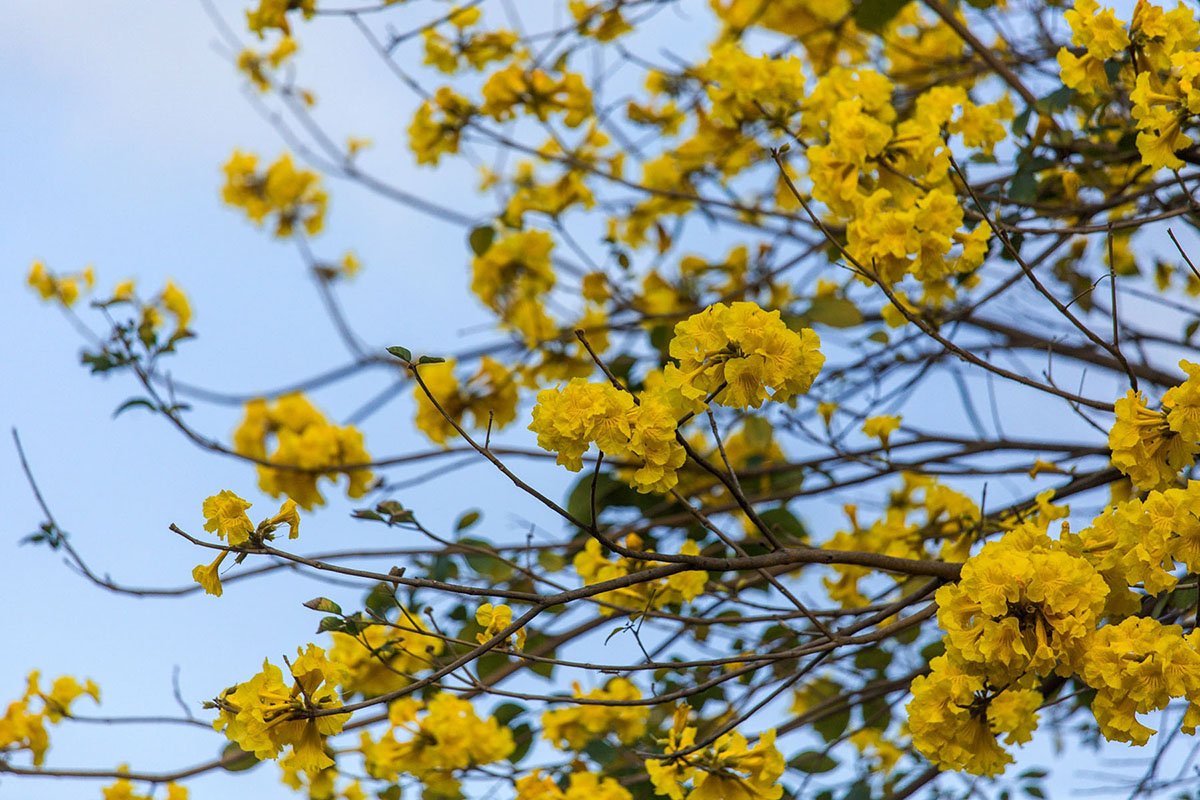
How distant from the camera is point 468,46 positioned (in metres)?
2.69

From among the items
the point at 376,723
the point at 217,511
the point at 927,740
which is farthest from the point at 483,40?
the point at 927,740

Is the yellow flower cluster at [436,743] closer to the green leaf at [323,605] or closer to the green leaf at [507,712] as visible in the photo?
the green leaf at [507,712]

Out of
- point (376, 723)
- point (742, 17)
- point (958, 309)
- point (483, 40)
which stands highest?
point (742, 17)

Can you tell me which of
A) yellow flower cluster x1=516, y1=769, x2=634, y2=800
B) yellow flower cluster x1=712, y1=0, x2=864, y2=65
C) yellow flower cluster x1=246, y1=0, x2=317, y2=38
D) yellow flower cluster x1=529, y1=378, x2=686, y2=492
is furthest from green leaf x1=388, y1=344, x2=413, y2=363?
yellow flower cluster x1=712, y1=0, x2=864, y2=65

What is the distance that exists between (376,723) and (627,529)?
605 millimetres

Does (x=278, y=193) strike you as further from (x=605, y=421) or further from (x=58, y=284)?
(x=605, y=421)

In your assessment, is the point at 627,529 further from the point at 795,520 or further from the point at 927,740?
the point at 927,740

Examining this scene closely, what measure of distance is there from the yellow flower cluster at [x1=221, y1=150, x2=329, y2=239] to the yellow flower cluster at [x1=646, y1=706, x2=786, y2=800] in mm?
2953

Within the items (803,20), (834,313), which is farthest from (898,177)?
(803,20)

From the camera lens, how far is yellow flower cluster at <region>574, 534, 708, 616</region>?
1.64 meters

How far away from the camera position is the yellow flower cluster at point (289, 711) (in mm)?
1266

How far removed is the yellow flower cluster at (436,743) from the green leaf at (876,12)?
5.81 feet

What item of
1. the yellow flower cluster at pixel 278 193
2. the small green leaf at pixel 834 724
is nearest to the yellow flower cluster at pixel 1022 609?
the small green leaf at pixel 834 724

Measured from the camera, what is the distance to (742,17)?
3348 mm
